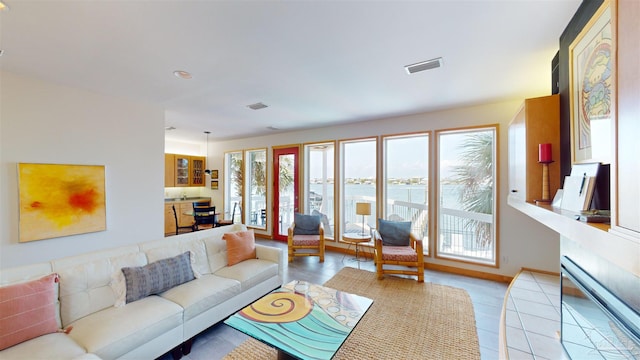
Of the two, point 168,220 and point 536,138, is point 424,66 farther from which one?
point 168,220

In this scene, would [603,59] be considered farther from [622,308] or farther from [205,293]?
[205,293]

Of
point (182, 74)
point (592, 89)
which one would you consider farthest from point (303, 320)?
point (182, 74)

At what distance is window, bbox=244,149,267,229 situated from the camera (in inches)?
253

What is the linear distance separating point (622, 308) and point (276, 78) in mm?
3021

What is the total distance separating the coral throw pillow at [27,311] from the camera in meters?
1.45

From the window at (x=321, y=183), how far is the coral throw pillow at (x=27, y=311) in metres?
4.07

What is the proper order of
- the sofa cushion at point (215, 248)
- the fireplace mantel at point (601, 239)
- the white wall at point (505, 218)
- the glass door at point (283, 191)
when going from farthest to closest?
the glass door at point (283, 191)
the white wall at point (505, 218)
the sofa cushion at point (215, 248)
the fireplace mantel at point (601, 239)

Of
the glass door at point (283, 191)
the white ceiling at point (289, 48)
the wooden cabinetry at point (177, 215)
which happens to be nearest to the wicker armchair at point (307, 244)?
the glass door at point (283, 191)

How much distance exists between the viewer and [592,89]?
1.41 metres

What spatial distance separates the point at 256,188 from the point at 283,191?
0.96 metres

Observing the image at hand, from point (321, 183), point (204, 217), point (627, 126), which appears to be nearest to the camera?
point (627, 126)

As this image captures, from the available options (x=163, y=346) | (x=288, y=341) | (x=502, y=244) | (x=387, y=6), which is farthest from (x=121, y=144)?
(x=502, y=244)

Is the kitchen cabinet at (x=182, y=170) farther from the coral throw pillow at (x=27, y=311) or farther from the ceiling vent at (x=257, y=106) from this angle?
the coral throw pillow at (x=27, y=311)

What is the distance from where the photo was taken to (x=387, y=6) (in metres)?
1.63
